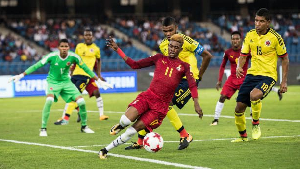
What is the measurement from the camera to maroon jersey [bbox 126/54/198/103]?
9578mm

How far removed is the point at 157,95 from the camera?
31.2 ft

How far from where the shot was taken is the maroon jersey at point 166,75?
958 cm

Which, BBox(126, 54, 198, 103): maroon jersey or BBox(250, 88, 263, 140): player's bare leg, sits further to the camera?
BBox(250, 88, 263, 140): player's bare leg

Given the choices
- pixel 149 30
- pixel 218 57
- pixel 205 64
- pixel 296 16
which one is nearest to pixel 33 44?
pixel 149 30

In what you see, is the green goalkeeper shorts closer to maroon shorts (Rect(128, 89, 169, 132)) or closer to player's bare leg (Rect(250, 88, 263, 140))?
player's bare leg (Rect(250, 88, 263, 140))

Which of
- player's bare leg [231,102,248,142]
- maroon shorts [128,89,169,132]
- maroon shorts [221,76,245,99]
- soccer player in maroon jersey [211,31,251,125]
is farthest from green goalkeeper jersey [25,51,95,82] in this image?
maroon shorts [128,89,169,132]

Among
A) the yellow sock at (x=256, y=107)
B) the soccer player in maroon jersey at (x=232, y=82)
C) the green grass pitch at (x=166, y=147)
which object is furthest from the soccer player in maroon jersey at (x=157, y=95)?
the soccer player in maroon jersey at (x=232, y=82)

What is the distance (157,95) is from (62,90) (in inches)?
206

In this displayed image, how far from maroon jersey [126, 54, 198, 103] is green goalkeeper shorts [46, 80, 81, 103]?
4813mm

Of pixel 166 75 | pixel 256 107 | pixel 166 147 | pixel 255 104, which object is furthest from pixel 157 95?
pixel 256 107

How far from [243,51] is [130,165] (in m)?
3.97

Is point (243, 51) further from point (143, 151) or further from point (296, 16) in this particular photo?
point (296, 16)

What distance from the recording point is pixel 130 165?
8.56 metres

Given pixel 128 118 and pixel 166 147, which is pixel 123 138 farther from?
pixel 166 147
